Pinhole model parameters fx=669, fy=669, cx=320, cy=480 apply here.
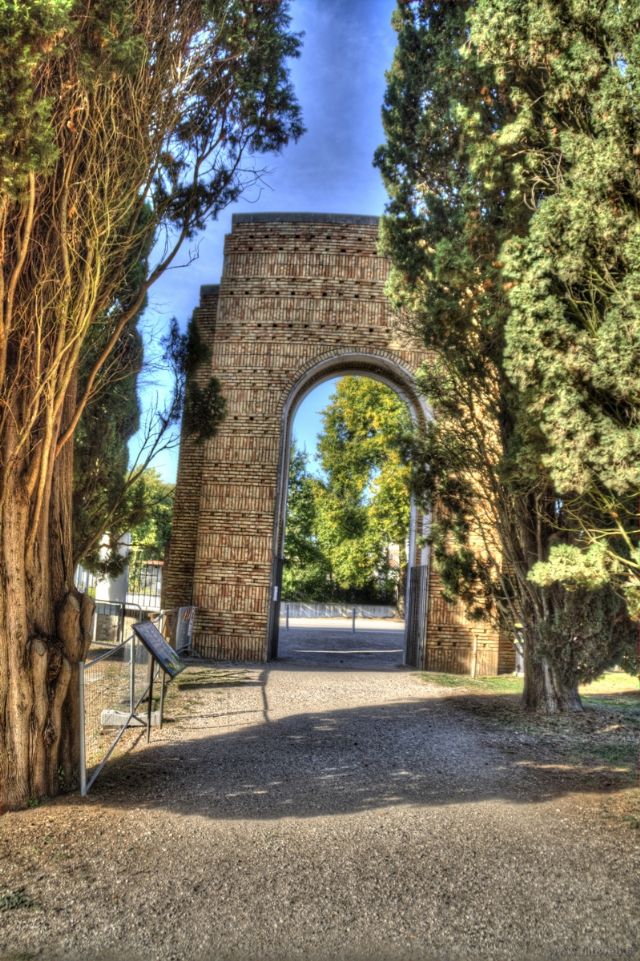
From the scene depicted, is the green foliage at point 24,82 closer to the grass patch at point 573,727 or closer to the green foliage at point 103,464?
the green foliage at point 103,464

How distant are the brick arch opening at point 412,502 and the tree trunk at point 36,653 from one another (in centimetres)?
837

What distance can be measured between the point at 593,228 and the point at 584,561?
8.72 feet

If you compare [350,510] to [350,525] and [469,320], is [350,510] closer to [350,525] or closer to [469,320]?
[350,525]

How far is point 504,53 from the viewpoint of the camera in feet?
19.2

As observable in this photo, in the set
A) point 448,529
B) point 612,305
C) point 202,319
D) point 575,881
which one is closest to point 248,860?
point 575,881

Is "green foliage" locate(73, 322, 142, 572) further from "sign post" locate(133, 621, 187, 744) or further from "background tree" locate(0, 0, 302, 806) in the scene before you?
"background tree" locate(0, 0, 302, 806)

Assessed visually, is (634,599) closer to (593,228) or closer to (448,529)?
(593,228)

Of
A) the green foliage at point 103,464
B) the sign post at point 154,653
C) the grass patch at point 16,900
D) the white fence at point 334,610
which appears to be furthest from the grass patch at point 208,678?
the white fence at point 334,610

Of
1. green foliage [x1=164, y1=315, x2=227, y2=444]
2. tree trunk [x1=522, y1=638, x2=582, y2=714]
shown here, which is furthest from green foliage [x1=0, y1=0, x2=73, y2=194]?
tree trunk [x1=522, y1=638, x2=582, y2=714]

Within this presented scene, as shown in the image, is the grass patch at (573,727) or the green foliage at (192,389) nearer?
the grass patch at (573,727)

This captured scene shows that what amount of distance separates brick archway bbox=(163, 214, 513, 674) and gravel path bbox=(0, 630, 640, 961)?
20.7 ft

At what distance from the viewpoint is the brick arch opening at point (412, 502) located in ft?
42.9

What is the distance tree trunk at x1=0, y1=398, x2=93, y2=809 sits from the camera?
4.37 metres

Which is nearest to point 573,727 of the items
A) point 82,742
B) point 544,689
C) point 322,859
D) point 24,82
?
point 544,689
